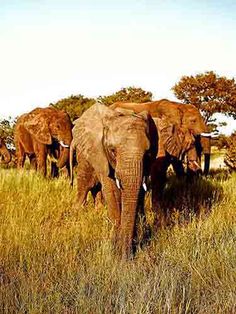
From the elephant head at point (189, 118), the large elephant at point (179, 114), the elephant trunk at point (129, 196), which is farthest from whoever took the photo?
the elephant head at point (189, 118)

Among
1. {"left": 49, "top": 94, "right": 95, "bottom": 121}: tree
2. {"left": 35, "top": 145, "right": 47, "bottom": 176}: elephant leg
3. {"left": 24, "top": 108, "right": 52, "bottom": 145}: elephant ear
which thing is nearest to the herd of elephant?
{"left": 24, "top": 108, "right": 52, "bottom": 145}: elephant ear

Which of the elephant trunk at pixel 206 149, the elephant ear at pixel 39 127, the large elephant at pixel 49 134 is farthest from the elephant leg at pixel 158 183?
the elephant trunk at pixel 206 149

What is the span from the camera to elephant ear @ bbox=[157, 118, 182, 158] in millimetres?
8617

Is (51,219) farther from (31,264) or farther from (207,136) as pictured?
(207,136)

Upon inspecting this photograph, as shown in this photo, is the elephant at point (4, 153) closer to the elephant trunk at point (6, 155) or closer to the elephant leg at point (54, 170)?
the elephant trunk at point (6, 155)

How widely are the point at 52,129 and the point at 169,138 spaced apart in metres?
Result: 6.09

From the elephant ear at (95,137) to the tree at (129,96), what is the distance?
20099 mm

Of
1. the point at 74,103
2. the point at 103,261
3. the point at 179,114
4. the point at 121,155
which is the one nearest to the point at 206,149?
the point at 179,114

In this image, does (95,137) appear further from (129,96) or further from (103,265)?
(129,96)

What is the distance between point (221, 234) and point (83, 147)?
2.10 m

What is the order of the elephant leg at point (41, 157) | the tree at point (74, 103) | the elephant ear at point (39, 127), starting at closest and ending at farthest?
the elephant leg at point (41, 157) → the elephant ear at point (39, 127) → the tree at point (74, 103)

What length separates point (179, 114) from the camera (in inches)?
504

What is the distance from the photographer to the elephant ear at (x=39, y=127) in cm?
1428

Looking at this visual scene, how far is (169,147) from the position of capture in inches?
345
